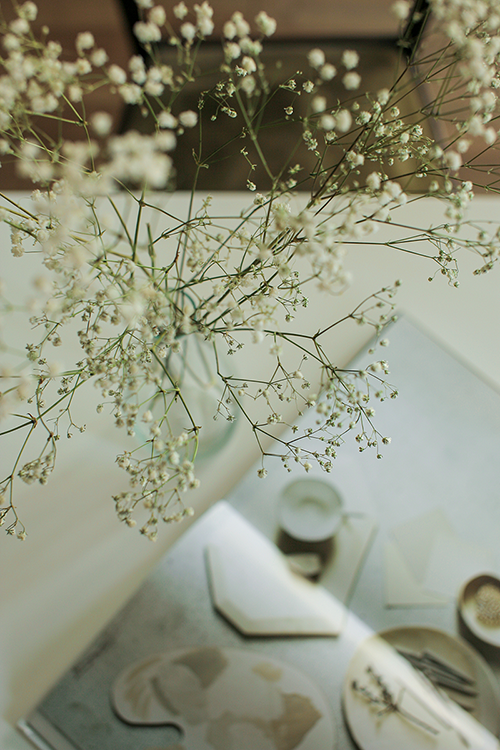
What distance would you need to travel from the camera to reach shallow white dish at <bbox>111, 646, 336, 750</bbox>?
804mm

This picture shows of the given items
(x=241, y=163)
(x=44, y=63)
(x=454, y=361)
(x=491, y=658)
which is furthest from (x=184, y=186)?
(x=491, y=658)

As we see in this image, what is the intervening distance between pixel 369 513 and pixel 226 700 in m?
0.39

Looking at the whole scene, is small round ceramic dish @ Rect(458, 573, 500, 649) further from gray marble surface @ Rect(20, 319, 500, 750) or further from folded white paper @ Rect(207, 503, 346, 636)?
folded white paper @ Rect(207, 503, 346, 636)

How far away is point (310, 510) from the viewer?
3.19 ft

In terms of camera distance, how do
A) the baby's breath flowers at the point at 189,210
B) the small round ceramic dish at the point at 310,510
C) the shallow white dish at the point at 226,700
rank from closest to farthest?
the baby's breath flowers at the point at 189,210 < the shallow white dish at the point at 226,700 < the small round ceramic dish at the point at 310,510

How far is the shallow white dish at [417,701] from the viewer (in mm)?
816

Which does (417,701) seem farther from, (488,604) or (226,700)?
(226,700)

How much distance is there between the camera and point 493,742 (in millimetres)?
823

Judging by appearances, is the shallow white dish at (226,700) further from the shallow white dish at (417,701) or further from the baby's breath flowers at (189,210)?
the baby's breath flowers at (189,210)

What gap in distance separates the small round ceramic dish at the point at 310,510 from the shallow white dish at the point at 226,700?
→ 0.21m

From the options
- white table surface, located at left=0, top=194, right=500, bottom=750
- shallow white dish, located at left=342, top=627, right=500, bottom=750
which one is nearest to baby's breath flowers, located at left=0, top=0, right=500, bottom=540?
white table surface, located at left=0, top=194, right=500, bottom=750

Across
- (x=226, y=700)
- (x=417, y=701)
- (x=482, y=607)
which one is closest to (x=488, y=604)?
(x=482, y=607)

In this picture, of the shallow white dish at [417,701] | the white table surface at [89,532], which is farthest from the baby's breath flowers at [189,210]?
the shallow white dish at [417,701]

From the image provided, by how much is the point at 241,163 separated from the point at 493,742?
151cm
